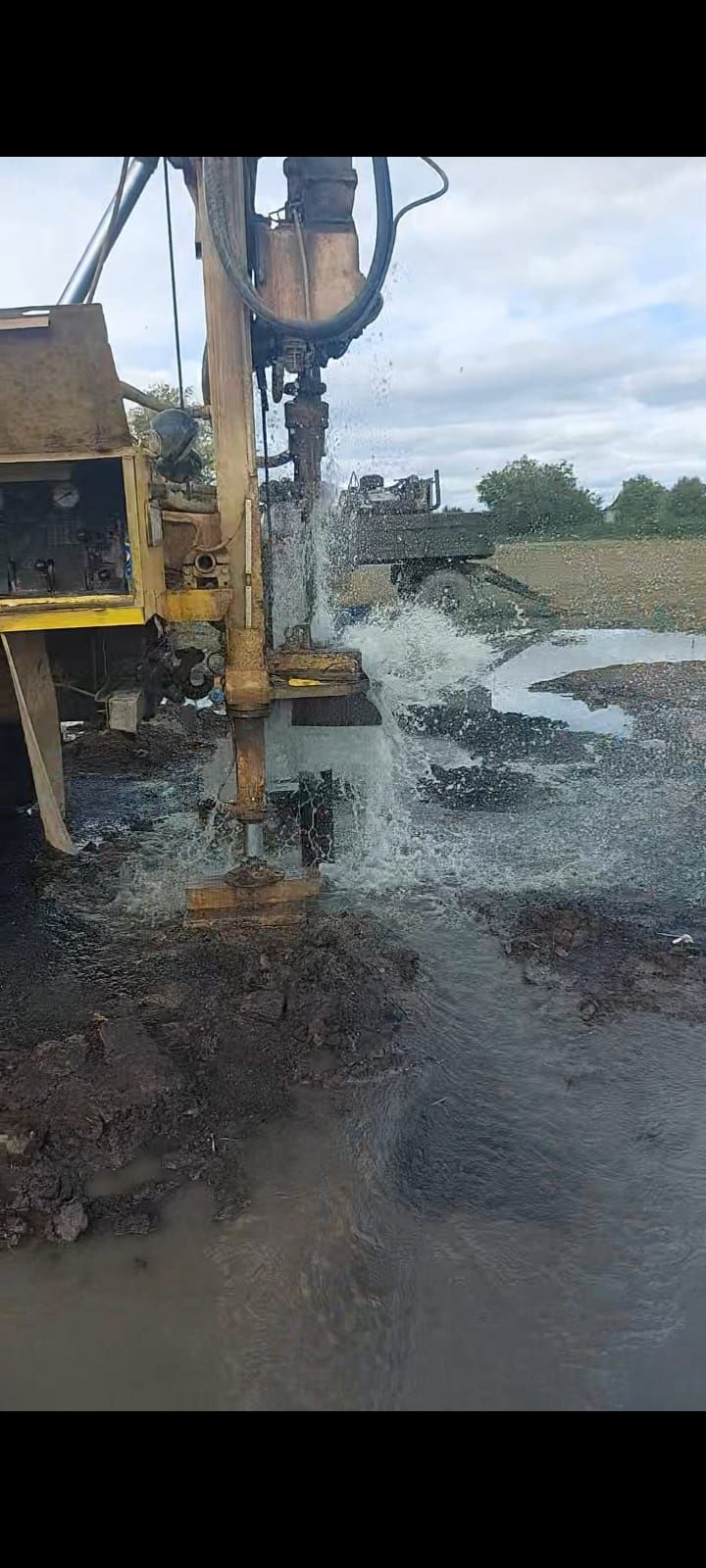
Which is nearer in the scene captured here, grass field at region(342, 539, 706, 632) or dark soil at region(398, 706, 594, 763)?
dark soil at region(398, 706, 594, 763)

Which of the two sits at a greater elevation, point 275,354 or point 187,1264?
point 275,354

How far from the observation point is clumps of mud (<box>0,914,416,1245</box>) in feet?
9.82

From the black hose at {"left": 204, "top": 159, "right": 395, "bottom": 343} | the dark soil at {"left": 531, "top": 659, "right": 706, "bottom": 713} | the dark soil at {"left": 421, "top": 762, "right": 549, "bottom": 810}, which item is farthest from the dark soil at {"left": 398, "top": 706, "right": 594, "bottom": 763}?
the black hose at {"left": 204, "top": 159, "right": 395, "bottom": 343}

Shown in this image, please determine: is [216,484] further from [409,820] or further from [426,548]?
[426,548]

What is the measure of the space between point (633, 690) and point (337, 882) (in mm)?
6280

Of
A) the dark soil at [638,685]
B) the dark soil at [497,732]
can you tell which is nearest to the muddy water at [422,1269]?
the dark soil at [497,732]

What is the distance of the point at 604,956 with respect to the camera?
4.39 metres

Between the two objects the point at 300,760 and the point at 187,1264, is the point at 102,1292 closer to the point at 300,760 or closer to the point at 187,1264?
the point at 187,1264

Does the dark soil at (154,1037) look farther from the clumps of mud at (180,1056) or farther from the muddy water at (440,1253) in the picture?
the muddy water at (440,1253)

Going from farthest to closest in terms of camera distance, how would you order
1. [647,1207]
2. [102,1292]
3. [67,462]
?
[67,462], [647,1207], [102,1292]

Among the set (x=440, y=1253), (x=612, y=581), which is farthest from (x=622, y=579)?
(x=440, y=1253)

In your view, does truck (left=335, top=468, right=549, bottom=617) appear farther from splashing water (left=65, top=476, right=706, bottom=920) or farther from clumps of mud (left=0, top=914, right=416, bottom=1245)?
clumps of mud (left=0, top=914, right=416, bottom=1245)

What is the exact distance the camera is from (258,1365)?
7.79 feet

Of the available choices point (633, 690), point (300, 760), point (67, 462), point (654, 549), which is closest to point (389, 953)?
point (300, 760)
